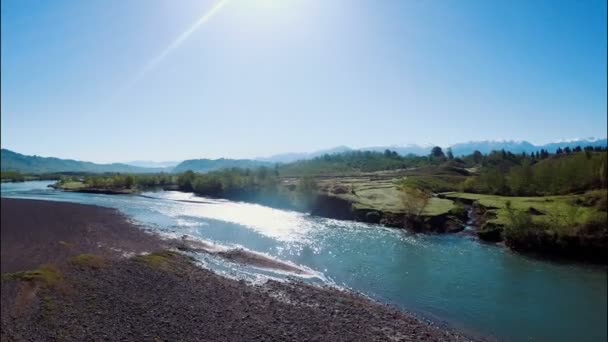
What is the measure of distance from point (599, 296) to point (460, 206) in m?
31.3

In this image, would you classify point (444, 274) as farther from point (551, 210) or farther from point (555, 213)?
point (551, 210)

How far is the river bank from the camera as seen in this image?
18.8 meters

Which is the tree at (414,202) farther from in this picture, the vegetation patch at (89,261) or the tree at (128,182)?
the tree at (128,182)

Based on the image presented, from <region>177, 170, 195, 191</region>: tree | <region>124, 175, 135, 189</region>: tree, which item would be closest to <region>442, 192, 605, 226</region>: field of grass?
<region>177, 170, 195, 191</region>: tree

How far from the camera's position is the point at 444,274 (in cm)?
3025

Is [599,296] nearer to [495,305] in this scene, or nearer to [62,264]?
[495,305]

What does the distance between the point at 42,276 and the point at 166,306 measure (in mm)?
12464

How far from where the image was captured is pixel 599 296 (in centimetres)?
2628

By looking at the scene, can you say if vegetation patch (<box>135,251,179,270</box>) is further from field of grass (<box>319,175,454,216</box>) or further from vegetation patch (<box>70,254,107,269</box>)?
field of grass (<box>319,175,454,216</box>)

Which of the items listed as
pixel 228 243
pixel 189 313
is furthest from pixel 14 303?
pixel 228 243

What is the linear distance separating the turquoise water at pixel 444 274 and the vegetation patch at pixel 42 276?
11.1m

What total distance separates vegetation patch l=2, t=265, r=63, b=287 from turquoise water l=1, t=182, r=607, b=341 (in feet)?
36.5

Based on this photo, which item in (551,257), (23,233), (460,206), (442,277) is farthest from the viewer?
(460,206)

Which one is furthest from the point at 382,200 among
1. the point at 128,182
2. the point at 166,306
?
the point at 128,182
